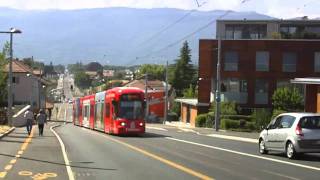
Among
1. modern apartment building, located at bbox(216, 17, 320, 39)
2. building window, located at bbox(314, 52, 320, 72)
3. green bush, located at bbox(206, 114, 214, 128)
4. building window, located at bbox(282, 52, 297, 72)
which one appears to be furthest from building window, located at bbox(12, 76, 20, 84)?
building window, located at bbox(314, 52, 320, 72)

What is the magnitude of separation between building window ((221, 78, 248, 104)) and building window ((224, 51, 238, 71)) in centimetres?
140

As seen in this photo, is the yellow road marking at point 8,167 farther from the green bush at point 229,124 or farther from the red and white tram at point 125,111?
the green bush at point 229,124

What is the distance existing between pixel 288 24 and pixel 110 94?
196ft

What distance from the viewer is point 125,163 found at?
776 inches

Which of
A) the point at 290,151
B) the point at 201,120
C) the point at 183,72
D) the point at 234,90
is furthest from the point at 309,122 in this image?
the point at 183,72

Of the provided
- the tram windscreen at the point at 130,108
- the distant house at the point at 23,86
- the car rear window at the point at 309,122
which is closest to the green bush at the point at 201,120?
the tram windscreen at the point at 130,108

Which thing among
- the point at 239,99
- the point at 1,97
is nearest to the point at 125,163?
the point at 239,99

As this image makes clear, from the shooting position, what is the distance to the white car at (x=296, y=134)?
22250 mm

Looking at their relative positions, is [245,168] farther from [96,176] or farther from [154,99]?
[154,99]

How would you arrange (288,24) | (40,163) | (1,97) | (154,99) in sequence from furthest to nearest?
(154,99)
(288,24)
(1,97)
(40,163)

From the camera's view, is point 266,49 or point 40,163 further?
point 266,49

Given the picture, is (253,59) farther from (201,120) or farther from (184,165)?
(184,165)

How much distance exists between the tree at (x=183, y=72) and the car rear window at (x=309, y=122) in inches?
4922

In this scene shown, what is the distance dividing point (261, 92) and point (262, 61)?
380cm
